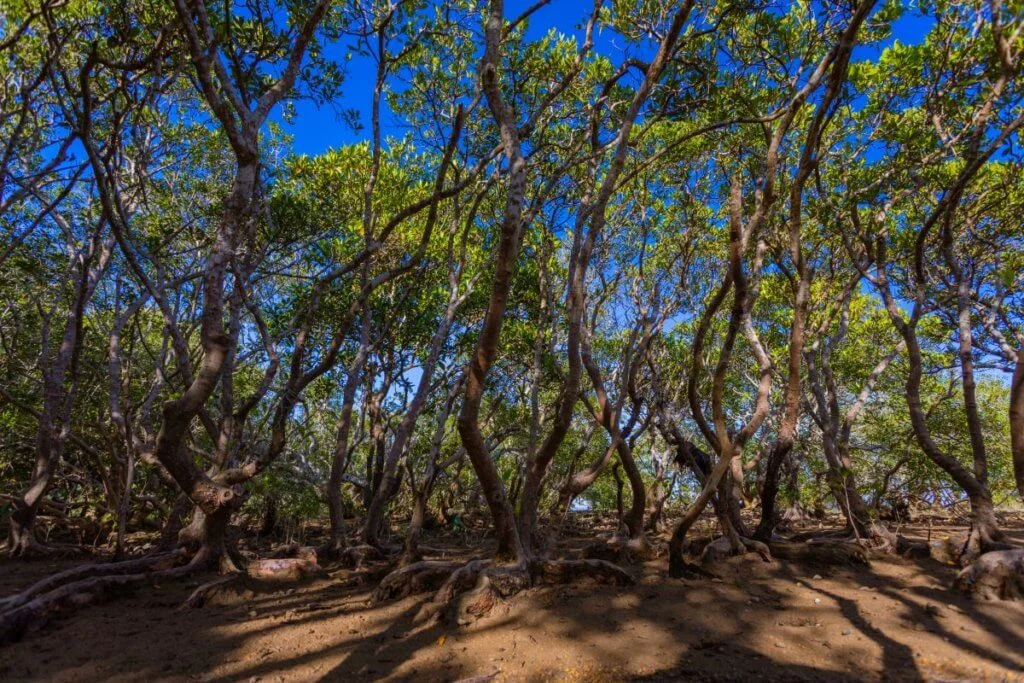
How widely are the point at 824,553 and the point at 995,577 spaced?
2025mm

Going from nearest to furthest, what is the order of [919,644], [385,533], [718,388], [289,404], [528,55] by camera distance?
[919,644]
[718,388]
[289,404]
[528,55]
[385,533]

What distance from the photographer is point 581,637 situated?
17.0 feet

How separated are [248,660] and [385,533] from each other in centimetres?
1009

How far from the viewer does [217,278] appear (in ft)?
18.0

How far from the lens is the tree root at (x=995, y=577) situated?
625cm

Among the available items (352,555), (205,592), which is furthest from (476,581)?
(352,555)

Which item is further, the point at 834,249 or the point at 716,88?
the point at 834,249

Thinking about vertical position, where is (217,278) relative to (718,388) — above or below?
above

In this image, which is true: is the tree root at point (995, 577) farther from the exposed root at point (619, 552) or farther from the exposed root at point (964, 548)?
the exposed root at point (619, 552)

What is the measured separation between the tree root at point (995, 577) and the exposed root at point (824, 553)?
146 cm

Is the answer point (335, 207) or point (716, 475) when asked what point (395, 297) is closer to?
point (335, 207)

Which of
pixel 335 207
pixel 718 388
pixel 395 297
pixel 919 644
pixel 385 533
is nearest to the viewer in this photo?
pixel 919 644

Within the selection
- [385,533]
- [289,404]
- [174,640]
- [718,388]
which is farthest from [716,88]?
[385,533]

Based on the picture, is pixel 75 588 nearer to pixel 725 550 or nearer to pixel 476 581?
pixel 476 581
